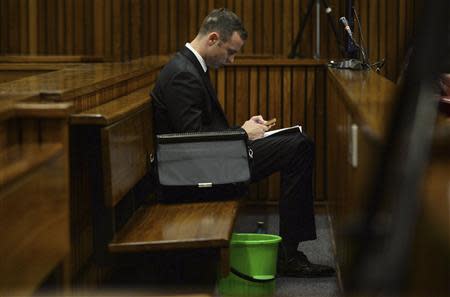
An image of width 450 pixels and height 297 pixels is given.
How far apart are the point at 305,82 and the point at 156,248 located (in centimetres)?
315

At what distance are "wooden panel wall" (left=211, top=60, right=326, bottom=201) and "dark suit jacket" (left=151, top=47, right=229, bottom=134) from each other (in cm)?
156

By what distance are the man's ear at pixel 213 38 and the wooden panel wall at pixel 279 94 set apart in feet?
4.41

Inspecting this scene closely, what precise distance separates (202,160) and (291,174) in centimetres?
77

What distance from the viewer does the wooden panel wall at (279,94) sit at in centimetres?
641

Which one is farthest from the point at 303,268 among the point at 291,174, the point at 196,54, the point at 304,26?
the point at 304,26

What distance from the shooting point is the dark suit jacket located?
4543mm

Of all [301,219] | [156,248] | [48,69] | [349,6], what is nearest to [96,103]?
[156,248]

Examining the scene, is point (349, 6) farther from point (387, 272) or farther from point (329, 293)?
point (387, 272)

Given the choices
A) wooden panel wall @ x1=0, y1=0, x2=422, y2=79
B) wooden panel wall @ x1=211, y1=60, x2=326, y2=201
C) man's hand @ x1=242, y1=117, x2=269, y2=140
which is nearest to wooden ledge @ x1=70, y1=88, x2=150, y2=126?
man's hand @ x1=242, y1=117, x2=269, y2=140

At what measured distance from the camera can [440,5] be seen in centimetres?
80

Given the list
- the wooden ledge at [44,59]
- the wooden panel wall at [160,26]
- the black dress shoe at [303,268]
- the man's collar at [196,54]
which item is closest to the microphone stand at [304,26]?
the wooden panel wall at [160,26]

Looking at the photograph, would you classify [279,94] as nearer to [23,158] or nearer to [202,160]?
[202,160]

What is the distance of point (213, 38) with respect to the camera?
16.6 feet

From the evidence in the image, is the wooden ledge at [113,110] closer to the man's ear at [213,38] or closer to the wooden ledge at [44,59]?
the man's ear at [213,38]
